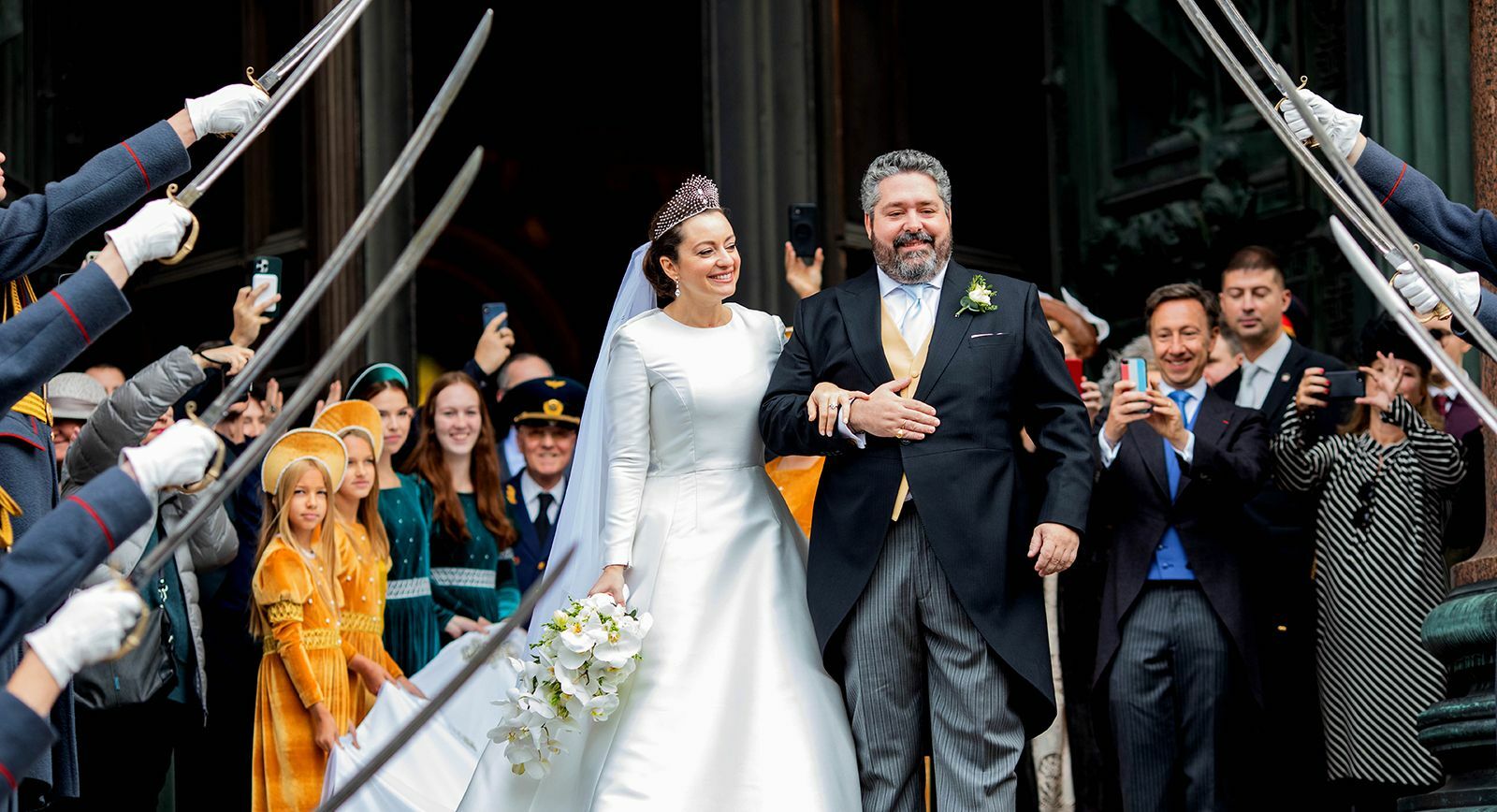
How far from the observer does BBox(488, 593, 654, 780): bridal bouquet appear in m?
5.68

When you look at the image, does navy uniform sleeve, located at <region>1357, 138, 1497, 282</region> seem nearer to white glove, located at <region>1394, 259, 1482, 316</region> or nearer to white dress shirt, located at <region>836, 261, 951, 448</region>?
white glove, located at <region>1394, 259, 1482, 316</region>

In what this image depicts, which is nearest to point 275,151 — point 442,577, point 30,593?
point 442,577

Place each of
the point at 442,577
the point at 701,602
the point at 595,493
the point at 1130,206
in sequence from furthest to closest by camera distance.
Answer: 1. the point at 1130,206
2. the point at 442,577
3. the point at 595,493
4. the point at 701,602

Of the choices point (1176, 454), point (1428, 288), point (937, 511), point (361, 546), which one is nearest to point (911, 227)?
point (937, 511)

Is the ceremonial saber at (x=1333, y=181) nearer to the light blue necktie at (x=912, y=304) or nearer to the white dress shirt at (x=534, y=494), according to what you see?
the light blue necktie at (x=912, y=304)

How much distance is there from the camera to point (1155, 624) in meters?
6.43

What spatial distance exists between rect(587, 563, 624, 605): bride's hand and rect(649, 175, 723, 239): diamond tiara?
3.57 feet

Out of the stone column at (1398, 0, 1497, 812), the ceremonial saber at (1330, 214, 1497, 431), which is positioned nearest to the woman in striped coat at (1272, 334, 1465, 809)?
the stone column at (1398, 0, 1497, 812)

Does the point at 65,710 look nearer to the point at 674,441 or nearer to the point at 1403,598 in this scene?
the point at 674,441

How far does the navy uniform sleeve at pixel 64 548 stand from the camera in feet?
12.2

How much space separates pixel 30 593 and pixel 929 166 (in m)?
3.07

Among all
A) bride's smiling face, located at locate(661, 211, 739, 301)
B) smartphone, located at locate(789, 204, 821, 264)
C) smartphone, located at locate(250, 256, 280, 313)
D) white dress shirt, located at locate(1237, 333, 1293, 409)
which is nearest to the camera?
bride's smiling face, located at locate(661, 211, 739, 301)

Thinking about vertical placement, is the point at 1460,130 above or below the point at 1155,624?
above

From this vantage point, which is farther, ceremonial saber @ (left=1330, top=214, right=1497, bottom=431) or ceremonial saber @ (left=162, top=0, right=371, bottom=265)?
ceremonial saber @ (left=162, top=0, right=371, bottom=265)
